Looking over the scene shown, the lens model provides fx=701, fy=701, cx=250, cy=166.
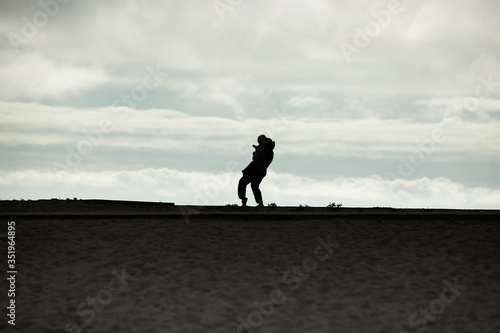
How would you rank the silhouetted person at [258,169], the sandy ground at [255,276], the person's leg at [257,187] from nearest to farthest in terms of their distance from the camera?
1. the sandy ground at [255,276]
2. the silhouetted person at [258,169]
3. the person's leg at [257,187]

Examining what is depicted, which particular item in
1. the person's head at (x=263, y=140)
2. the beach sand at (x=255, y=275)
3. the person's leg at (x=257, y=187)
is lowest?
the beach sand at (x=255, y=275)

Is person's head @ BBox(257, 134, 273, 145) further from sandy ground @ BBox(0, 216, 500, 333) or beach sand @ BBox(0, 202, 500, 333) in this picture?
sandy ground @ BBox(0, 216, 500, 333)

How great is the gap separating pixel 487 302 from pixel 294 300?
2.72 meters

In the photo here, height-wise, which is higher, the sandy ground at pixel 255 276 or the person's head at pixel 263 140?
the person's head at pixel 263 140

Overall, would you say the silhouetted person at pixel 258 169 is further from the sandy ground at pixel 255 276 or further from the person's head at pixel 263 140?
the sandy ground at pixel 255 276

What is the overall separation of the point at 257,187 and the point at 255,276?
9122 mm

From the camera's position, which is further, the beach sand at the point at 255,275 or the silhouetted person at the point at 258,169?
the silhouetted person at the point at 258,169

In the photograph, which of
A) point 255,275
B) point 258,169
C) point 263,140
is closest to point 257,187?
point 258,169

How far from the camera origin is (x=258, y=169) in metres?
19.6

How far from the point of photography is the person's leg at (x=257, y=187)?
64.8 feet

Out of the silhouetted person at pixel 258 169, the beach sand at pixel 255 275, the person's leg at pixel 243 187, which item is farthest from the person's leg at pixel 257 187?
the beach sand at pixel 255 275

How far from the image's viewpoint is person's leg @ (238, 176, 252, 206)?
1981 centimetres

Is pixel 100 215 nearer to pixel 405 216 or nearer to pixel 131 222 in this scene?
pixel 131 222

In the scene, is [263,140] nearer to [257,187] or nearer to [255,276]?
[257,187]
